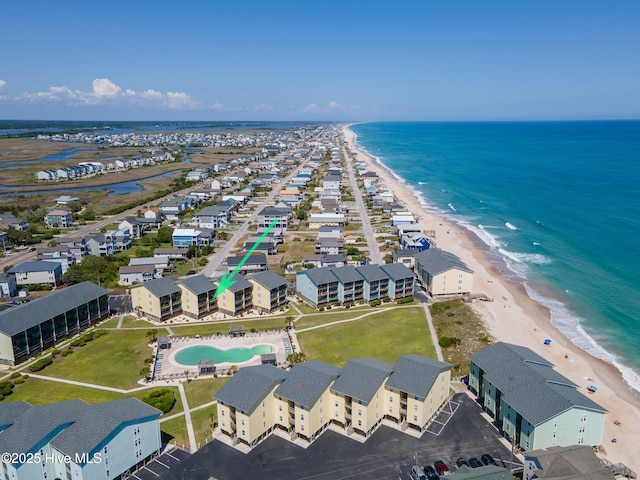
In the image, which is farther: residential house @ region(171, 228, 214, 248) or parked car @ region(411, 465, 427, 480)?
residential house @ region(171, 228, 214, 248)

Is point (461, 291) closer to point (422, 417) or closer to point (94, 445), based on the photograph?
point (422, 417)

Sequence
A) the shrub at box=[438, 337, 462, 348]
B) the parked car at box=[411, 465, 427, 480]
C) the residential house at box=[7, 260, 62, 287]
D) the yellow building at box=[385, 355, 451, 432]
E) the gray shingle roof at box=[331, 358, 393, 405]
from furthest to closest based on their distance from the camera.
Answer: the residential house at box=[7, 260, 62, 287] → the shrub at box=[438, 337, 462, 348] → the yellow building at box=[385, 355, 451, 432] → the gray shingle roof at box=[331, 358, 393, 405] → the parked car at box=[411, 465, 427, 480]

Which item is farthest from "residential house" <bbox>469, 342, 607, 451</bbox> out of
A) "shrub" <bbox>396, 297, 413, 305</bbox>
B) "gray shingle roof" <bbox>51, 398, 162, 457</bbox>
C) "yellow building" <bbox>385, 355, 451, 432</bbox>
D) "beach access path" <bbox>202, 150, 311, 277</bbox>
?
"beach access path" <bbox>202, 150, 311, 277</bbox>

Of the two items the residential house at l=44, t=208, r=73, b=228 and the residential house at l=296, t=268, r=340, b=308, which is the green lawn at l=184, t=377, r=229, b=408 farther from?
the residential house at l=44, t=208, r=73, b=228

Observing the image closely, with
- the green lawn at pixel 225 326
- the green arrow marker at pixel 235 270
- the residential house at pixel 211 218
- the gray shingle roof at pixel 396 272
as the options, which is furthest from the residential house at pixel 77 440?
the residential house at pixel 211 218

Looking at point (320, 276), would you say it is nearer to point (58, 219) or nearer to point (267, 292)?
point (267, 292)

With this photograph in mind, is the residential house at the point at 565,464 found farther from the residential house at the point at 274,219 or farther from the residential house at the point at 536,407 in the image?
the residential house at the point at 274,219
